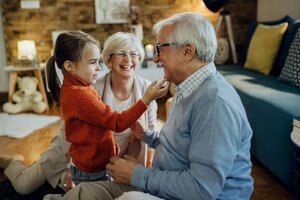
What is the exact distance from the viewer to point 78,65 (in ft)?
5.01

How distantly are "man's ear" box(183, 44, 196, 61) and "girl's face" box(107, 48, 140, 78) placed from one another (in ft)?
2.34

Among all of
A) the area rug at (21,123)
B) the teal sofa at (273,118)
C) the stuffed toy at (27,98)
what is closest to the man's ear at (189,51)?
the teal sofa at (273,118)

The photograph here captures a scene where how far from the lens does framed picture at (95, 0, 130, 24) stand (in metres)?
4.71

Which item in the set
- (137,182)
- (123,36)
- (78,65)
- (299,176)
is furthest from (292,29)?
(137,182)

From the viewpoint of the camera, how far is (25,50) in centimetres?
440

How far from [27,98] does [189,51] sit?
3528mm

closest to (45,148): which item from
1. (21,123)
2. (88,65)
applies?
(21,123)

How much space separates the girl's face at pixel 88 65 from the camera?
5.01 feet

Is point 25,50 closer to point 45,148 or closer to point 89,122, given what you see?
point 45,148

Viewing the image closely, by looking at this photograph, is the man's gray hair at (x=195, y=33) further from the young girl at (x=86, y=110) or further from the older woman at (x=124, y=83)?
the older woman at (x=124, y=83)

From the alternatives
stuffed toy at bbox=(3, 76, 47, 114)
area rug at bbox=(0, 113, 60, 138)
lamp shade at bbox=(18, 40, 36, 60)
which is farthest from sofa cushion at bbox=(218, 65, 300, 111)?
lamp shade at bbox=(18, 40, 36, 60)

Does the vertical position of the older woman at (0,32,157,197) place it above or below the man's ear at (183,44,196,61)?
below

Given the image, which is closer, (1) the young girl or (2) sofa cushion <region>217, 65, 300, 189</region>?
(1) the young girl

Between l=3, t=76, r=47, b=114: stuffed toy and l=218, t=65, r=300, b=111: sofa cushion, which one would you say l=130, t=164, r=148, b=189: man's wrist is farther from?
l=3, t=76, r=47, b=114: stuffed toy
